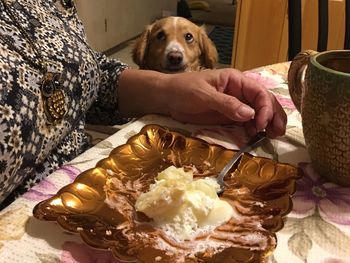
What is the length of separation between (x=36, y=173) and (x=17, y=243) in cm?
18

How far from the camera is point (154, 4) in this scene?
365 centimetres

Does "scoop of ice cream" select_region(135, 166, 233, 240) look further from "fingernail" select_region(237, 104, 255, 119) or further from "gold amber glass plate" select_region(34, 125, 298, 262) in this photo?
"fingernail" select_region(237, 104, 255, 119)

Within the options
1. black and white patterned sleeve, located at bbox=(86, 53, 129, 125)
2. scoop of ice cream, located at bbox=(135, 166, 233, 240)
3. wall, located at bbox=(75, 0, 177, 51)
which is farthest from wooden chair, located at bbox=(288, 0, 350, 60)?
wall, located at bbox=(75, 0, 177, 51)

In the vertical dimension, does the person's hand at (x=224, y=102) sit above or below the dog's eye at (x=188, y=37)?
above

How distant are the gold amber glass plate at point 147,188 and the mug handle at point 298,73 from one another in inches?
4.2

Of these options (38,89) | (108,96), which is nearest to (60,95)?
(38,89)

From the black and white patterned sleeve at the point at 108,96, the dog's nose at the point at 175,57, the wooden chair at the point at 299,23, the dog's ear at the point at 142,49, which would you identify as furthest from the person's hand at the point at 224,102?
the dog's ear at the point at 142,49

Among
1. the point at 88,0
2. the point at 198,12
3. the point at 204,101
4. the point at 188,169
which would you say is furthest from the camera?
the point at 198,12

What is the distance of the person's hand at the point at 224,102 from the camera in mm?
547

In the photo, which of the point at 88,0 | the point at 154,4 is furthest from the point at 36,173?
the point at 154,4

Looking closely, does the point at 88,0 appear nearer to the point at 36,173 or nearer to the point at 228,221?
the point at 36,173

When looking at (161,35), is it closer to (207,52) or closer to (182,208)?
(207,52)

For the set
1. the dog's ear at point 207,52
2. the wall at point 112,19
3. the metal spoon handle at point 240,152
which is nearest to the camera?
the metal spoon handle at point 240,152

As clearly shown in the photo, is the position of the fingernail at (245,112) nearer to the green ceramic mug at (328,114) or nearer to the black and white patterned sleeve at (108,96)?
the green ceramic mug at (328,114)
